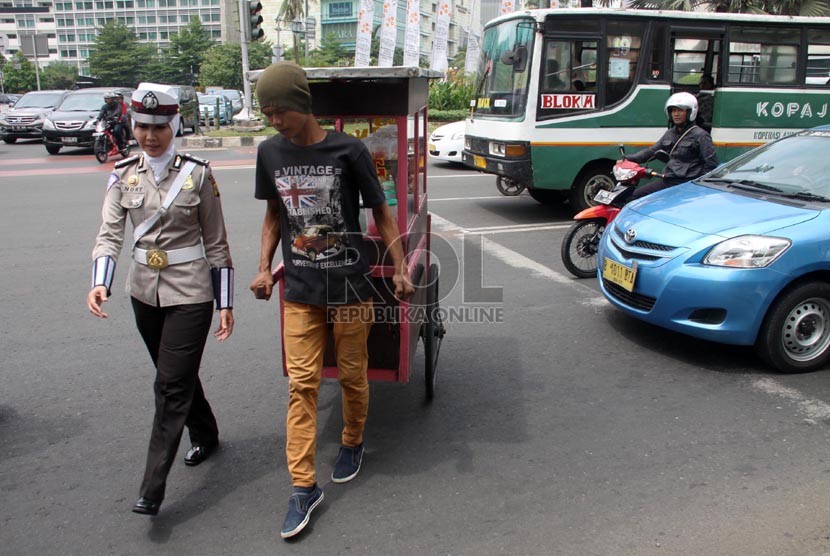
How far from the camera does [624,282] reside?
4.88m

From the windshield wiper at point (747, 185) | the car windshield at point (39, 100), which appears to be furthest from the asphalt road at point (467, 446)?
the car windshield at point (39, 100)

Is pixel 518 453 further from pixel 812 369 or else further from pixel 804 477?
pixel 812 369

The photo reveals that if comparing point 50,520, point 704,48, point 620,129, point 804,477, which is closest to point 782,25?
point 704,48

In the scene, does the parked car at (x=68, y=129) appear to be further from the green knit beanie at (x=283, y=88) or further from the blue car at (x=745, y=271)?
the green knit beanie at (x=283, y=88)

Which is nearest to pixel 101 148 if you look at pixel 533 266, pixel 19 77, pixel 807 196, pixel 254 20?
pixel 254 20

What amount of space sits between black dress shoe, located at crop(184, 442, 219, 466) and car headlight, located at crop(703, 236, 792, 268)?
10.4 ft

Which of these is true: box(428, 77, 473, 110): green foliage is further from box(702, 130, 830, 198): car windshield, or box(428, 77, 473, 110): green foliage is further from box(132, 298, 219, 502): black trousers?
box(132, 298, 219, 502): black trousers

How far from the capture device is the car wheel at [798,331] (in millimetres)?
4371

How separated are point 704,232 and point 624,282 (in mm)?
632

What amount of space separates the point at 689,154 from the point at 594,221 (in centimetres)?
104

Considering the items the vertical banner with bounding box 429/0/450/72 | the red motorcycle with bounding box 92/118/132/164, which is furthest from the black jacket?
the vertical banner with bounding box 429/0/450/72

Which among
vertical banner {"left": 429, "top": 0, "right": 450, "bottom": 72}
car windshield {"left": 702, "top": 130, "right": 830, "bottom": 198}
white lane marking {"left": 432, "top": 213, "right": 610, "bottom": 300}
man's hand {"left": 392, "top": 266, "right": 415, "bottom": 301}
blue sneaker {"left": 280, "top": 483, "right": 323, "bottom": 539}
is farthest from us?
vertical banner {"left": 429, "top": 0, "right": 450, "bottom": 72}

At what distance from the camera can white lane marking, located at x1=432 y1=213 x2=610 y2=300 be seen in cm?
613

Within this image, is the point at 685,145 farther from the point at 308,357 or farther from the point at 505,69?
the point at 308,357
